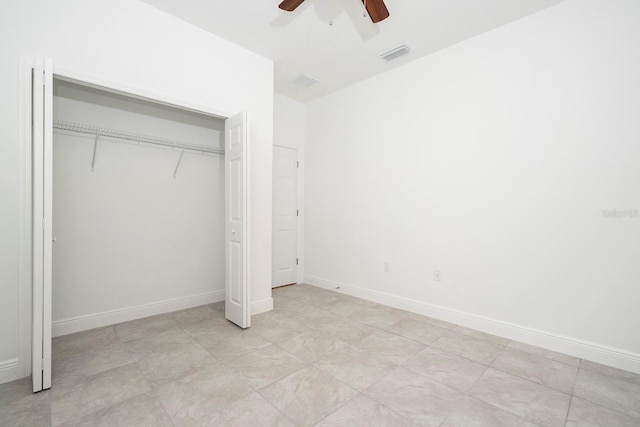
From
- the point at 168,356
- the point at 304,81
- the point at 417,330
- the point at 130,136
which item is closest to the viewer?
the point at 168,356

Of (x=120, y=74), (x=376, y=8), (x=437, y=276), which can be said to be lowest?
(x=437, y=276)

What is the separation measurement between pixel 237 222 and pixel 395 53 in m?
2.59

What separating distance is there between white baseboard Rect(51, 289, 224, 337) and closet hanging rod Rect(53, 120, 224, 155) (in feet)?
6.00

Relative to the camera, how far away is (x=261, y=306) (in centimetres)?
346

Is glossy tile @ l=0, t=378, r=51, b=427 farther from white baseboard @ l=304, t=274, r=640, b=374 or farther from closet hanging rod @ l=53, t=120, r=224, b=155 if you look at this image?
white baseboard @ l=304, t=274, r=640, b=374

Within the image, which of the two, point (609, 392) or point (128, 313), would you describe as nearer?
point (609, 392)

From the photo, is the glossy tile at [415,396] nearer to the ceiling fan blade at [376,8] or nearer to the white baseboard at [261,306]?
the white baseboard at [261,306]

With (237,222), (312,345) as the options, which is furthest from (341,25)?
(312,345)

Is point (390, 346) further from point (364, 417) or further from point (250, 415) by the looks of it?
point (250, 415)

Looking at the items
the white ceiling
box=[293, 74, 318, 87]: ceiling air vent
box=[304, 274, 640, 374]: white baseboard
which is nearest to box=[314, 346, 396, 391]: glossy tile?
box=[304, 274, 640, 374]: white baseboard

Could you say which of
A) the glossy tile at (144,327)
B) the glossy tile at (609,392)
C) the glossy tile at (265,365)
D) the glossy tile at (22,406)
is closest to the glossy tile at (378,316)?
the glossy tile at (265,365)

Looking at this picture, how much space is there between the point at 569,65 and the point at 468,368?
8.67 feet

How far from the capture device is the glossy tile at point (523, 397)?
5.70 ft

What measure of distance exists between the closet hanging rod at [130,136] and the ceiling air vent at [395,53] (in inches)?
92.3
